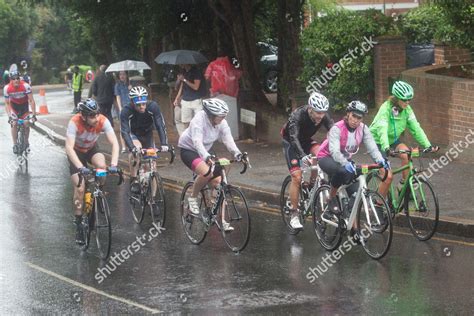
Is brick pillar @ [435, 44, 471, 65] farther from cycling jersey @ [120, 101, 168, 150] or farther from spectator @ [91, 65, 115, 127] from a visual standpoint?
cycling jersey @ [120, 101, 168, 150]

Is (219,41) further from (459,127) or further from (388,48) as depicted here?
(459,127)

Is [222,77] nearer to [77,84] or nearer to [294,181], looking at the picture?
[294,181]

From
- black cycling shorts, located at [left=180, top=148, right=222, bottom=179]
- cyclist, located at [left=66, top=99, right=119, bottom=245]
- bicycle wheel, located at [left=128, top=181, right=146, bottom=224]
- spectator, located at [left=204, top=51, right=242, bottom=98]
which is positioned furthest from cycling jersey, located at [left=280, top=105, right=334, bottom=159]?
spectator, located at [left=204, top=51, right=242, bottom=98]

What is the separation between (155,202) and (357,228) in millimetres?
3273

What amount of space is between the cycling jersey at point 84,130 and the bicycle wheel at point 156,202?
1.38 meters

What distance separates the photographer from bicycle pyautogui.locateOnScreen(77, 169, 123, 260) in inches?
434

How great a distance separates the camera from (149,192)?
42.5ft

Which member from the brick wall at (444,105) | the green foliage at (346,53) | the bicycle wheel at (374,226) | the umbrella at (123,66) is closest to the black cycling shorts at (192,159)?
the bicycle wheel at (374,226)

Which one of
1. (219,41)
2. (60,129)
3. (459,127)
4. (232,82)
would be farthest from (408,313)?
(60,129)

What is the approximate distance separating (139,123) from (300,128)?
2608 mm

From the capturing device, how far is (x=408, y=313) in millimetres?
8336

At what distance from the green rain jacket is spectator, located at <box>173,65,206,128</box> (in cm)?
819

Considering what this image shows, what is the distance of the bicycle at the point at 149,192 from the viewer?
504 inches

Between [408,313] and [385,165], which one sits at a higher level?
[385,165]
